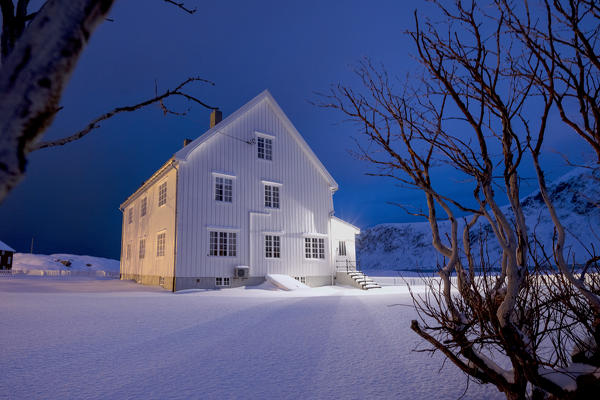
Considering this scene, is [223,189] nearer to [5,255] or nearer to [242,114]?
[242,114]

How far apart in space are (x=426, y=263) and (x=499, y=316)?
89.8 metres

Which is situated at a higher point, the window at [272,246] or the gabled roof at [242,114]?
the gabled roof at [242,114]

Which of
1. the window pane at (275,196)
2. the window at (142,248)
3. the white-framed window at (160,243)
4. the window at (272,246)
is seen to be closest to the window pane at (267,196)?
the window pane at (275,196)

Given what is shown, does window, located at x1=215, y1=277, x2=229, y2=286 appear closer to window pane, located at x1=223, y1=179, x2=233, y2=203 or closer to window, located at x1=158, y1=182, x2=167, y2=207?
window pane, located at x1=223, y1=179, x2=233, y2=203

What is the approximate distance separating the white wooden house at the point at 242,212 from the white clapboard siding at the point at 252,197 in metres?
0.05

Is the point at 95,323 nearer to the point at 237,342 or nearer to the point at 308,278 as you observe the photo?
the point at 237,342

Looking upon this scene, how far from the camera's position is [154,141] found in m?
151

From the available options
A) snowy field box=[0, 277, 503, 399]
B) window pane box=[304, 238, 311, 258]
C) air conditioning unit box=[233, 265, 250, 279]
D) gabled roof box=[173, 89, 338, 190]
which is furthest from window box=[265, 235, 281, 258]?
snowy field box=[0, 277, 503, 399]

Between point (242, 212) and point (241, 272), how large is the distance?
3.15 m

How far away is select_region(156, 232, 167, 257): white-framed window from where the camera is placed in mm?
18811

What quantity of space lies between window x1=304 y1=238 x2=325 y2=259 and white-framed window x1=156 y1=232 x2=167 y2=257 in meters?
7.79

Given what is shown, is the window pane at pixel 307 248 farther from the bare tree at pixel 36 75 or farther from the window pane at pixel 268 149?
the bare tree at pixel 36 75

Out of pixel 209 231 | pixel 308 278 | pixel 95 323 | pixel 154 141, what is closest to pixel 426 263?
pixel 308 278

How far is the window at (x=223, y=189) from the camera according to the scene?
1869cm
